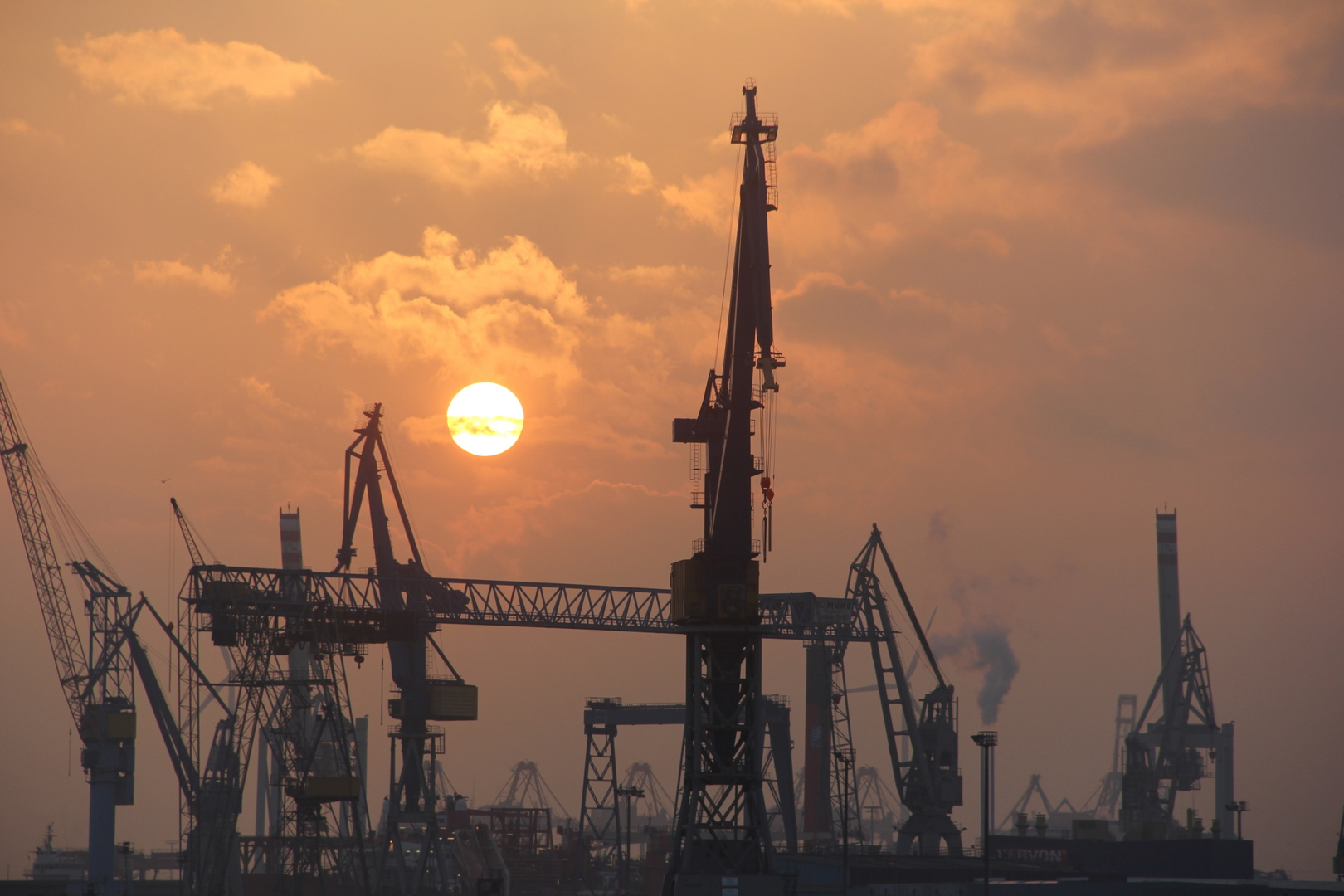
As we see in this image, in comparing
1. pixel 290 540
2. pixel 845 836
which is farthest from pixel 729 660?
pixel 290 540

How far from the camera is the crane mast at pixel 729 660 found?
219 ft

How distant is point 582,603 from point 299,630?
25.3 m

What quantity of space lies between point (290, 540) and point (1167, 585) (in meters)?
114

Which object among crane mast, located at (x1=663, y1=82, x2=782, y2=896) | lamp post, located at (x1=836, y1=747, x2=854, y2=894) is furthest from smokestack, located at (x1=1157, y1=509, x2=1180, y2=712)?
crane mast, located at (x1=663, y1=82, x2=782, y2=896)

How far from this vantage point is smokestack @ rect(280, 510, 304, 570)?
185 metres

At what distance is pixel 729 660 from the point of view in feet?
221

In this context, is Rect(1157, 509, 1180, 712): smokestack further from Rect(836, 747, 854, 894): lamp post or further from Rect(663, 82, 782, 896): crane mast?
Rect(663, 82, 782, 896): crane mast

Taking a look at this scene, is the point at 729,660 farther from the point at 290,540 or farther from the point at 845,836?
the point at 290,540

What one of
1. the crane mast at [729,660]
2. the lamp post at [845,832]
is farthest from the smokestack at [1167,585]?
the crane mast at [729,660]

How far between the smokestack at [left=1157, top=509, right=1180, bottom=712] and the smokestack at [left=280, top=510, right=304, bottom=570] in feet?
362

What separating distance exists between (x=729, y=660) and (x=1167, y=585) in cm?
13729

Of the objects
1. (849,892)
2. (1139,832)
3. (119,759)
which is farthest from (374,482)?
(1139,832)

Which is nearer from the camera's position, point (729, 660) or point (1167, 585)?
point (729, 660)

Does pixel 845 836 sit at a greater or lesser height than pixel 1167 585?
lesser
